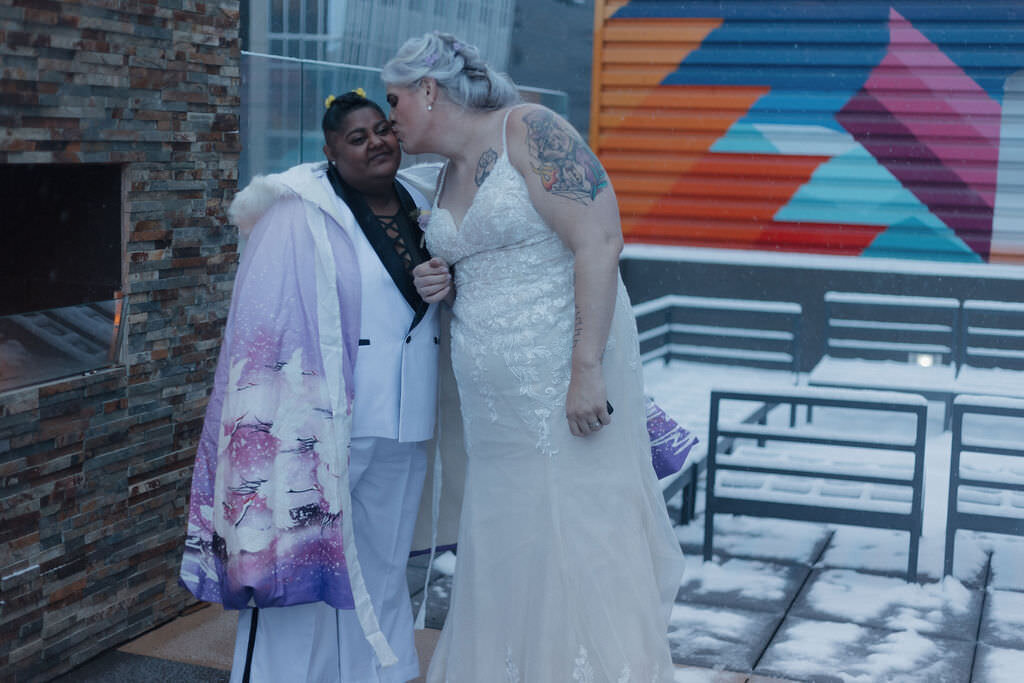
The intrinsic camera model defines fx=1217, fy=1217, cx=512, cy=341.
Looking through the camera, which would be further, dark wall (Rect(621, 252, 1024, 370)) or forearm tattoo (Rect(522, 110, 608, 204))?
dark wall (Rect(621, 252, 1024, 370))

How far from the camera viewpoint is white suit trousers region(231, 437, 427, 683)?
11.0 ft

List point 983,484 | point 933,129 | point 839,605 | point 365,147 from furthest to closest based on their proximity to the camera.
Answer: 1. point 933,129
2. point 983,484
3. point 839,605
4. point 365,147

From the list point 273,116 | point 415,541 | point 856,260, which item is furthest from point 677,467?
point 856,260

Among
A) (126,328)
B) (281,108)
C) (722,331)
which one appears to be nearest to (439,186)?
(126,328)

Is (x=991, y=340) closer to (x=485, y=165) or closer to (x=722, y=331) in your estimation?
(x=722, y=331)

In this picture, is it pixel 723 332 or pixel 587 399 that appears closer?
pixel 587 399

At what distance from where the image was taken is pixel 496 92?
3066 mm

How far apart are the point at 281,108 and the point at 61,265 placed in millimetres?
1002

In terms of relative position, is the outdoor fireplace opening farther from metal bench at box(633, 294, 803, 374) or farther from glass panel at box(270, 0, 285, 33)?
metal bench at box(633, 294, 803, 374)

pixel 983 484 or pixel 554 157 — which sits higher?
pixel 554 157

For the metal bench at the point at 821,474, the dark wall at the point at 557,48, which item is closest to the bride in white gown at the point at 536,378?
the metal bench at the point at 821,474

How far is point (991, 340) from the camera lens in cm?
756

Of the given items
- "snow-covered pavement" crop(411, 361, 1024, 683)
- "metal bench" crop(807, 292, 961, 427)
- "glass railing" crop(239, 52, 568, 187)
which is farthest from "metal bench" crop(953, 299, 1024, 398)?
"glass railing" crop(239, 52, 568, 187)

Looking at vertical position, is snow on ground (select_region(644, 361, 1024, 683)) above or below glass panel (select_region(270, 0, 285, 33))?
below
